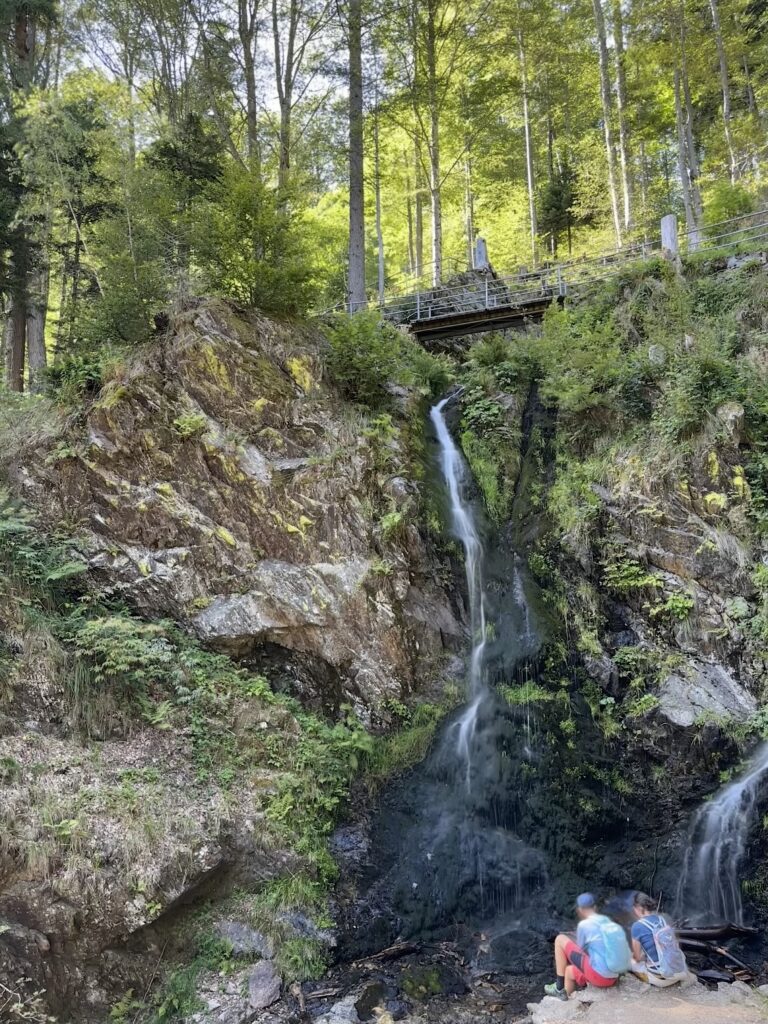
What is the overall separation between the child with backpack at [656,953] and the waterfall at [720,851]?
1341mm

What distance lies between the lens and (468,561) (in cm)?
980

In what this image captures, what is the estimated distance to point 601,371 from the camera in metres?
10.6

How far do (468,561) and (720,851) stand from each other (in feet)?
16.1

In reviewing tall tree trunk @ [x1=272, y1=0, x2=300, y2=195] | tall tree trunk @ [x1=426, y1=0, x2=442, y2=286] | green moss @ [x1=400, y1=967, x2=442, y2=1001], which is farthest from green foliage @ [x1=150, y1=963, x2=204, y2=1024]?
tall tree trunk @ [x1=426, y1=0, x2=442, y2=286]

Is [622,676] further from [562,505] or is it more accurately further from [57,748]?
[57,748]

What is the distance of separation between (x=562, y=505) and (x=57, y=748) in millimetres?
7773

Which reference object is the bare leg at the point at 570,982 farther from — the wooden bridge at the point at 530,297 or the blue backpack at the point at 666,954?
the wooden bridge at the point at 530,297

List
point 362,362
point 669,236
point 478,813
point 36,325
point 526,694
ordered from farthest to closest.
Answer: point 36,325
point 669,236
point 362,362
point 526,694
point 478,813

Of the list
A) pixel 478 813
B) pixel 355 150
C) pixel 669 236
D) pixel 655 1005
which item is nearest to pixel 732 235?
pixel 669 236

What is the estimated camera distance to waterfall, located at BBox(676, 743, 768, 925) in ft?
20.9

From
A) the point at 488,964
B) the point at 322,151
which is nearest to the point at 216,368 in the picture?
the point at 488,964

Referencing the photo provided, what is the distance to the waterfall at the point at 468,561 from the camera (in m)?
8.16

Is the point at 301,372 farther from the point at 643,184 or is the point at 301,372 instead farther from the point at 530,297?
the point at 643,184

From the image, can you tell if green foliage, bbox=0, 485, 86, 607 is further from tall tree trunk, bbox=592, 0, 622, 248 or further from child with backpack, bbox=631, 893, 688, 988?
tall tree trunk, bbox=592, 0, 622, 248
